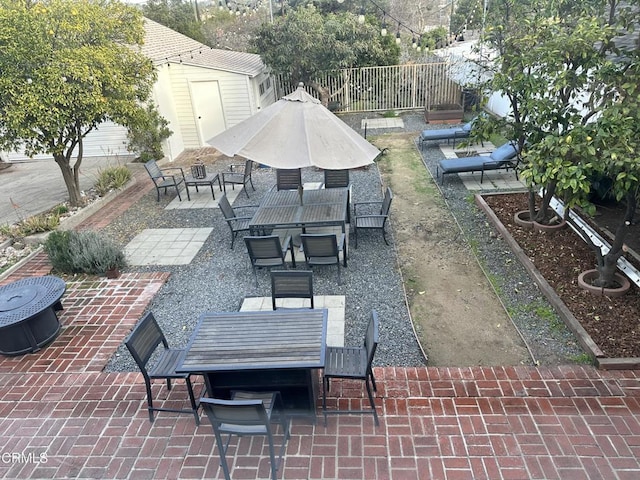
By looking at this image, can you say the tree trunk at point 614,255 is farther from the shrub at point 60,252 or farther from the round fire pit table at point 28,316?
the shrub at point 60,252

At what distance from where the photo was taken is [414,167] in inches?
435

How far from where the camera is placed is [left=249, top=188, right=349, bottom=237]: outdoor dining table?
21.8 ft

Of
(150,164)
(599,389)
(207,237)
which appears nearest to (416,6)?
(150,164)

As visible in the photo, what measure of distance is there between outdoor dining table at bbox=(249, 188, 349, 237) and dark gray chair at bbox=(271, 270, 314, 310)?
1876mm

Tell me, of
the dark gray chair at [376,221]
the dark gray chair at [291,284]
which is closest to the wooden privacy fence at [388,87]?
the dark gray chair at [376,221]

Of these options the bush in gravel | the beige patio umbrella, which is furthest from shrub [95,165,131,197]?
the beige patio umbrella

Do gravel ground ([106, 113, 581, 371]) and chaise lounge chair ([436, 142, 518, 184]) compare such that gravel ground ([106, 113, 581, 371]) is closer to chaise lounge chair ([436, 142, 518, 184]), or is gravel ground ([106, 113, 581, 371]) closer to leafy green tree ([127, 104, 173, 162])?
chaise lounge chair ([436, 142, 518, 184])

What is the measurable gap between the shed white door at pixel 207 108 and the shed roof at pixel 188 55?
0.68 metres

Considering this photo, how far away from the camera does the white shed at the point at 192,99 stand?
13.5m

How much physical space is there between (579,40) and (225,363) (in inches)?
212

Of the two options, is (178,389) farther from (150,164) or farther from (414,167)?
(414,167)

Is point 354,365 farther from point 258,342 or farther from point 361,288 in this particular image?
point 361,288

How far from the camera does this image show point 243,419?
317 cm

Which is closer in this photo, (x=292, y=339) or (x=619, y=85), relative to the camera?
(x=292, y=339)
